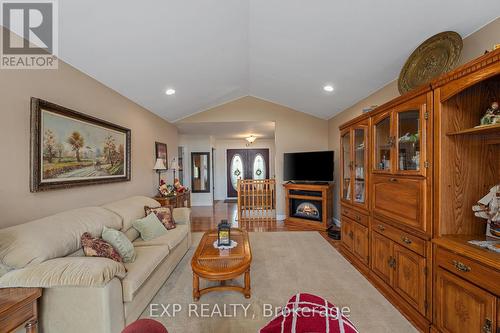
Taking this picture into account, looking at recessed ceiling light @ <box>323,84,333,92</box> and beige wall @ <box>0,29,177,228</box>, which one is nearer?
beige wall @ <box>0,29,177,228</box>

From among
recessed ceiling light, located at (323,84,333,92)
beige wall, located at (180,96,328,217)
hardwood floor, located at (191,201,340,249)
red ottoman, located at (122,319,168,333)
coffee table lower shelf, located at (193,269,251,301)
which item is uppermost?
recessed ceiling light, located at (323,84,333,92)

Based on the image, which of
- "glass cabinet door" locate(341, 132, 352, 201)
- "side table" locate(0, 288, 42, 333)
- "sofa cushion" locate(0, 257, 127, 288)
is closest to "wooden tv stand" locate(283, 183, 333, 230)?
"glass cabinet door" locate(341, 132, 352, 201)

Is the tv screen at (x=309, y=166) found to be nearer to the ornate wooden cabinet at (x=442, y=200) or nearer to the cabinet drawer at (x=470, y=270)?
the ornate wooden cabinet at (x=442, y=200)

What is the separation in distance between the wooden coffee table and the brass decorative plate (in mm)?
2463

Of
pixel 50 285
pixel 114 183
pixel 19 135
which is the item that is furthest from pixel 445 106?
pixel 114 183

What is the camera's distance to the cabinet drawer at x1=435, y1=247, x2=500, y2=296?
1247 mm

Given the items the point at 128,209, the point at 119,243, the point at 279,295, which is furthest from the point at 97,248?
the point at 279,295

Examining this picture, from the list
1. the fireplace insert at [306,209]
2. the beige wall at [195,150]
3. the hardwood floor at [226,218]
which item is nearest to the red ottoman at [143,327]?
the hardwood floor at [226,218]

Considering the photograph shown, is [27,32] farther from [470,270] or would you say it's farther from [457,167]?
[470,270]

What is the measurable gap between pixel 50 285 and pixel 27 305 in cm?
13

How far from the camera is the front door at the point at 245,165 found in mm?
8804

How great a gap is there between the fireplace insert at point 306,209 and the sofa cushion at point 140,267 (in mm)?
3299

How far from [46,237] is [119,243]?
22.4 inches

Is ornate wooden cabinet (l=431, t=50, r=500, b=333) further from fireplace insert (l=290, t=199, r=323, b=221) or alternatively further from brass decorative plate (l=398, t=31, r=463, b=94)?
fireplace insert (l=290, t=199, r=323, b=221)
